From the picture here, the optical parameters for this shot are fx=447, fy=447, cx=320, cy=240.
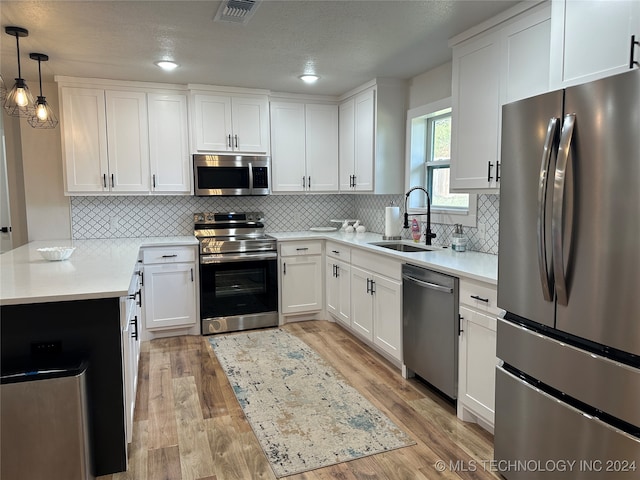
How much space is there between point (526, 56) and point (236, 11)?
64.8 inches

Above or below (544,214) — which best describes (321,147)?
above

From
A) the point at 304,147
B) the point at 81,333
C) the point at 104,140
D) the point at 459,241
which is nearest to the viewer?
the point at 81,333

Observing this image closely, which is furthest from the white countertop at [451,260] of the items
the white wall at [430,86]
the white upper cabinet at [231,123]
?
the white upper cabinet at [231,123]

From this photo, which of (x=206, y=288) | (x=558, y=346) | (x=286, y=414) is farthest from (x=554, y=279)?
(x=206, y=288)

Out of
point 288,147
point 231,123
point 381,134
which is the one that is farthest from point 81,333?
point 288,147

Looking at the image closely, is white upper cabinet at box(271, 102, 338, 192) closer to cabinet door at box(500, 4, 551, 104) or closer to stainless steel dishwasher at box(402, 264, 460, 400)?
stainless steel dishwasher at box(402, 264, 460, 400)

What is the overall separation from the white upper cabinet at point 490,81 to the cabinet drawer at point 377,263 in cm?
69

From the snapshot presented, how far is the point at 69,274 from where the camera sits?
2432 millimetres

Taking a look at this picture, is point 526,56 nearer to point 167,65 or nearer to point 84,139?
point 167,65

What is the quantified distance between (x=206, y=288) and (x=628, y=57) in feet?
11.8

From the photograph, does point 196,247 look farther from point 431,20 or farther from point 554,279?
point 554,279

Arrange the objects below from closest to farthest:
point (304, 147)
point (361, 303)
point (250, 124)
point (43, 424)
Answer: point (43, 424)
point (361, 303)
point (250, 124)
point (304, 147)

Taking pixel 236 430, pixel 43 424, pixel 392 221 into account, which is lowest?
pixel 236 430

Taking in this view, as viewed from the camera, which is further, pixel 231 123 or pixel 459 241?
pixel 231 123
